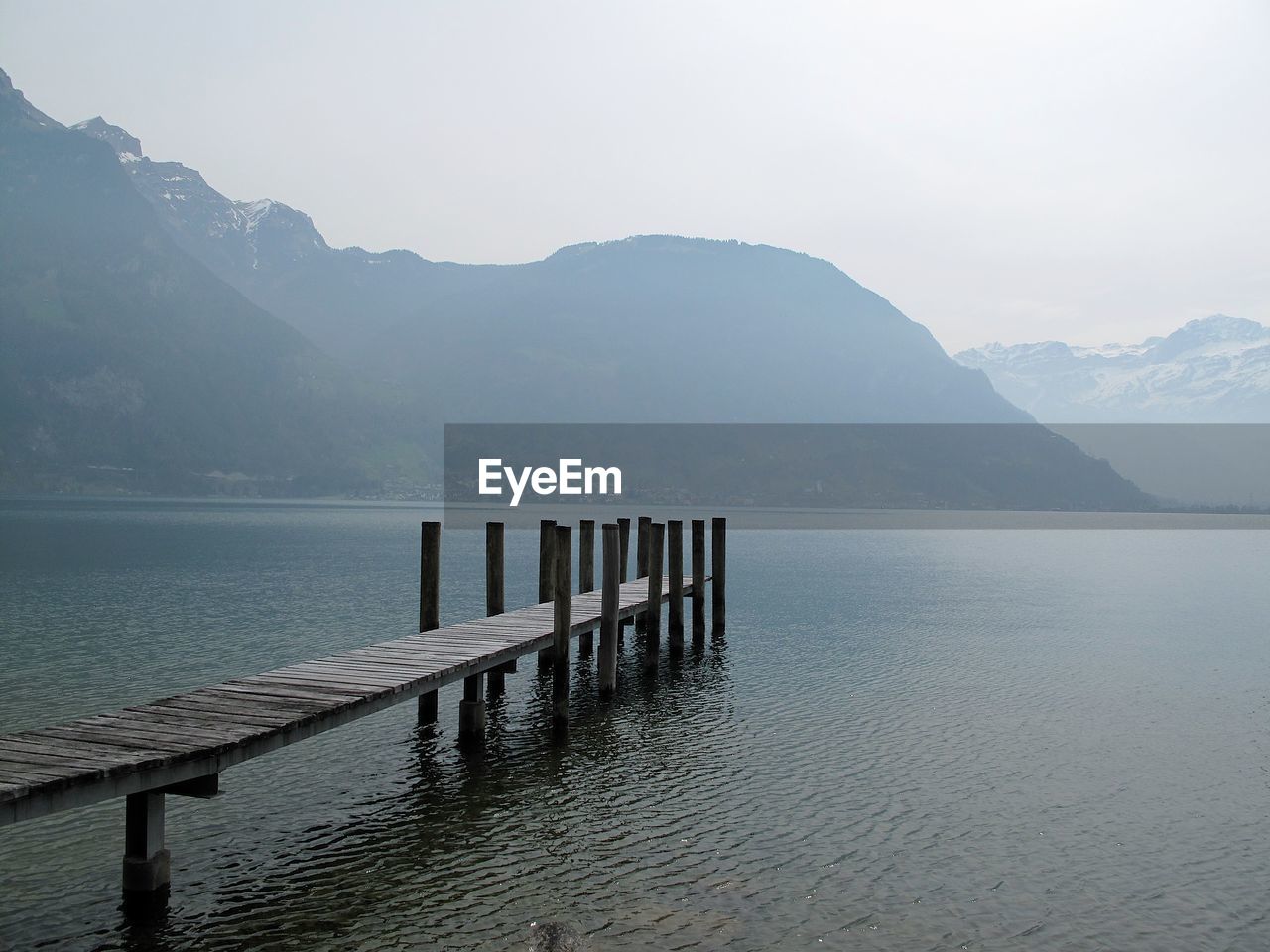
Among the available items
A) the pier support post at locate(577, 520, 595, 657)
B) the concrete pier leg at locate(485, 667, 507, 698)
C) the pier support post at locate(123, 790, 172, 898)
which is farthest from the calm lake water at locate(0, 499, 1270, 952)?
the pier support post at locate(577, 520, 595, 657)

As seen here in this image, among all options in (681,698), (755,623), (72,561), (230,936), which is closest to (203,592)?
(72,561)

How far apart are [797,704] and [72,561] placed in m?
47.3

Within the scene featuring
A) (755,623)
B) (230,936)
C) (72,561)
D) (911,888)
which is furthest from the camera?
(72,561)

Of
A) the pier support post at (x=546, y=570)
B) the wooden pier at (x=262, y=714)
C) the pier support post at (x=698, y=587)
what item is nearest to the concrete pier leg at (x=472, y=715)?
the wooden pier at (x=262, y=714)

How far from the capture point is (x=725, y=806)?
46.7 ft

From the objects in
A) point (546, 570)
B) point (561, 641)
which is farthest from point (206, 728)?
point (546, 570)

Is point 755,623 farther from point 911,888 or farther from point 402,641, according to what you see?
point 911,888

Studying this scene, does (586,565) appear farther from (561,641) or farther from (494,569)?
(561,641)

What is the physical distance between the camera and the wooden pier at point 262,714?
9.11m

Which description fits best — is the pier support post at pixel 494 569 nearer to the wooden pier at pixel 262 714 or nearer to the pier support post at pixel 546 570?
the wooden pier at pixel 262 714

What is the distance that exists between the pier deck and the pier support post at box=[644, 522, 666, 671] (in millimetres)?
7441

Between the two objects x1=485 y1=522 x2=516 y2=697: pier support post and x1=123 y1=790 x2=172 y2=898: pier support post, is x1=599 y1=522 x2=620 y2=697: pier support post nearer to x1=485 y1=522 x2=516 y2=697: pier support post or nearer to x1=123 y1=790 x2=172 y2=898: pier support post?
x1=485 y1=522 x2=516 y2=697: pier support post

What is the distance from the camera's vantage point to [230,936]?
977 centimetres

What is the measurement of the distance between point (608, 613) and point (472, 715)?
375 centimetres
